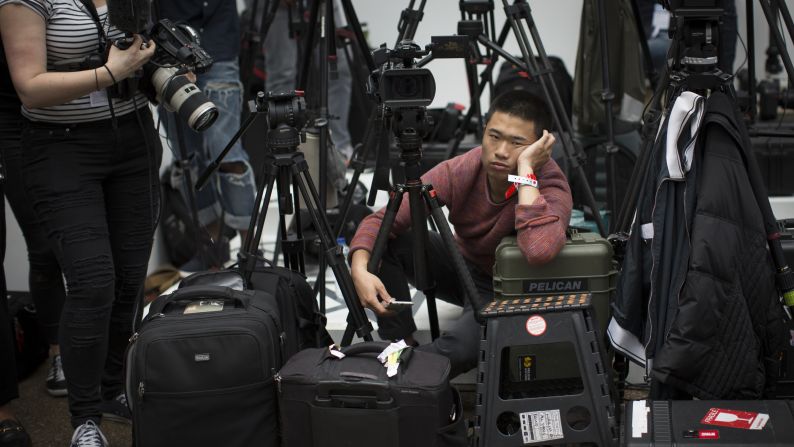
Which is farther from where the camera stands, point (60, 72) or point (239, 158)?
point (239, 158)

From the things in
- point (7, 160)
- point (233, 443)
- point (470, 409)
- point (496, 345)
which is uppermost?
point (7, 160)

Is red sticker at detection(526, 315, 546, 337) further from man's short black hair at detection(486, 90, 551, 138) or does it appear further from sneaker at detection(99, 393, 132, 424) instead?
sneaker at detection(99, 393, 132, 424)

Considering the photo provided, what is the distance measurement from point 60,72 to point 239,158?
4.12 feet

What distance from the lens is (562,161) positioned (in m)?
3.47

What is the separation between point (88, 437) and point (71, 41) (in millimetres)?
968

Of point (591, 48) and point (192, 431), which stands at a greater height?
point (591, 48)

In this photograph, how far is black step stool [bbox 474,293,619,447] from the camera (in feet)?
6.49

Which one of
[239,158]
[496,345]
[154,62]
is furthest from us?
[239,158]

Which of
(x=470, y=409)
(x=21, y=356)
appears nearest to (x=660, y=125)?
(x=470, y=409)

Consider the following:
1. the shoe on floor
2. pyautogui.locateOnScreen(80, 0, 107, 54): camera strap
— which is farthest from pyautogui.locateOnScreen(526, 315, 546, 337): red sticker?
the shoe on floor

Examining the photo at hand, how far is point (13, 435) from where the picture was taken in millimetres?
2471

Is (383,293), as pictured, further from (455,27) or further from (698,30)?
(455,27)

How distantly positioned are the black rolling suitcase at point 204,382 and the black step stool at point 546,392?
502 millimetres

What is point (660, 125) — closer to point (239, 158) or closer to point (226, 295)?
point (226, 295)
